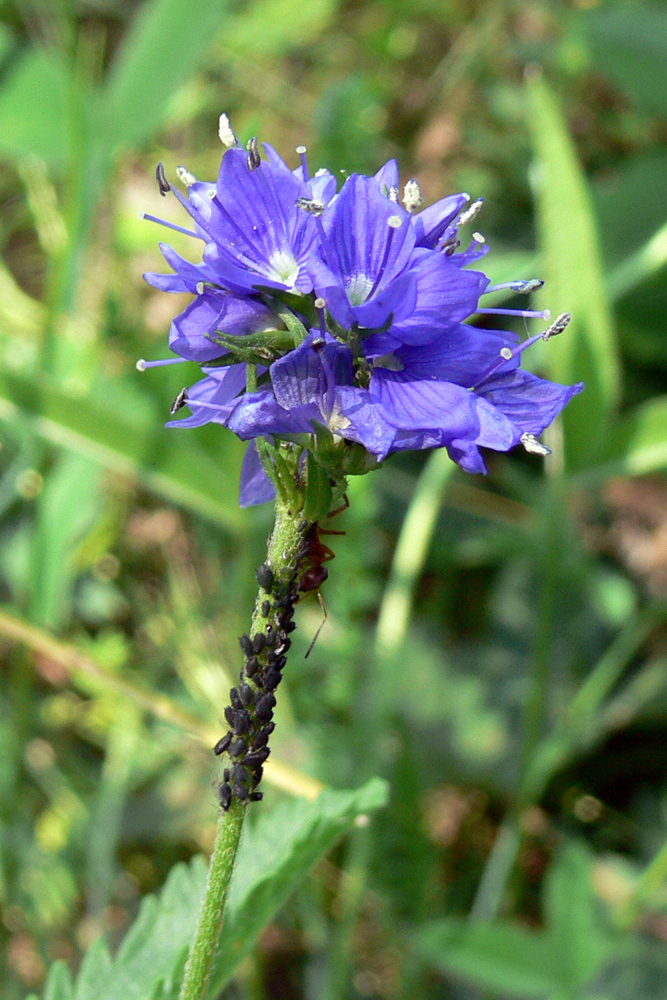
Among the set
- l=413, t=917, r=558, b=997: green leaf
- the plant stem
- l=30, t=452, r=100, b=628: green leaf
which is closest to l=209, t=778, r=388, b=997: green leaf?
the plant stem

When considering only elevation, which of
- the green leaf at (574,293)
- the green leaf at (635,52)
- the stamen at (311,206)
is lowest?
the stamen at (311,206)

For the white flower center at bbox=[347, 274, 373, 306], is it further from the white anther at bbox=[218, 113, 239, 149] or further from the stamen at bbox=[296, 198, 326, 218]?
the white anther at bbox=[218, 113, 239, 149]

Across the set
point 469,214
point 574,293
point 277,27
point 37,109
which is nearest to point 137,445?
point 574,293

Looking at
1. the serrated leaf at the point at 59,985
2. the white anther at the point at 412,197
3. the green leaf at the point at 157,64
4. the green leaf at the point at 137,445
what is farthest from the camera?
the green leaf at the point at 157,64

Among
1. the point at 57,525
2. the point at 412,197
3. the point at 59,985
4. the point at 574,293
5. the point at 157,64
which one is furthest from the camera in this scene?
the point at 157,64

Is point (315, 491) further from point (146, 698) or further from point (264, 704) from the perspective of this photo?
point (146, 698)

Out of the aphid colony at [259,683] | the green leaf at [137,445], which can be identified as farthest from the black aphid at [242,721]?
the green leaf at [137,445]

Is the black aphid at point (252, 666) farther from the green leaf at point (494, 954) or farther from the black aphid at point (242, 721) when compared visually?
the green leaf at point (494, 954)
